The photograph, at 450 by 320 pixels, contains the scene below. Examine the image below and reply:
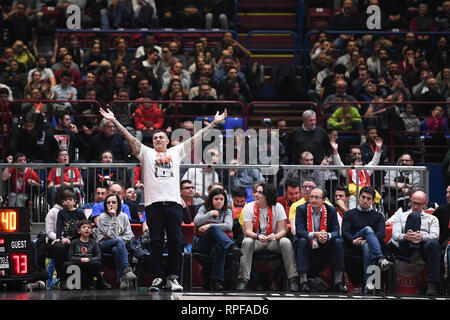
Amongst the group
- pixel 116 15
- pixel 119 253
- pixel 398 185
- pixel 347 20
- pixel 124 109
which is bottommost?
pixel 119 253

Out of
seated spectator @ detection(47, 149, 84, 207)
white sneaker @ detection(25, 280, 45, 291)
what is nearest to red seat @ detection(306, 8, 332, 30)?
seated spectator @ detection(47, 149, 84, 207)

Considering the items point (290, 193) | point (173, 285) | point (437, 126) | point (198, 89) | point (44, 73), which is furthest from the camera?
point (44, 73)

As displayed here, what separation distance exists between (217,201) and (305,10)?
11.4 m

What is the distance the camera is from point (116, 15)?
2194 centimetres

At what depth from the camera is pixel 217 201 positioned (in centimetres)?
1280

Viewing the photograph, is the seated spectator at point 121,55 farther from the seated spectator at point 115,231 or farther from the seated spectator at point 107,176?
the seated spectator at point 115,231

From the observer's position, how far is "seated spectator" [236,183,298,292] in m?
12.5

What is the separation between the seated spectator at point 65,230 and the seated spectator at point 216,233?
1.70m

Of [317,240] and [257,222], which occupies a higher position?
[257,222]

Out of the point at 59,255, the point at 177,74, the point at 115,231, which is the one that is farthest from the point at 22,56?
the point at 59,255

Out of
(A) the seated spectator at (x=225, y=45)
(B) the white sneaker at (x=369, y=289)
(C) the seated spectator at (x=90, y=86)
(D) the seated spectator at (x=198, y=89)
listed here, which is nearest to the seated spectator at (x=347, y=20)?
(A) the seated spectator at (x=225, y=45)

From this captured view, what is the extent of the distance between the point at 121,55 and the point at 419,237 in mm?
9823

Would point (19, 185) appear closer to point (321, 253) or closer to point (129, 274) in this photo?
point (129, 274)

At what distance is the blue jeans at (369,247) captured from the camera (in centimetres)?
1244
